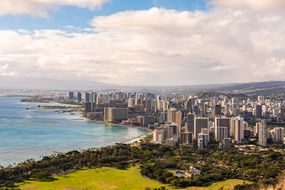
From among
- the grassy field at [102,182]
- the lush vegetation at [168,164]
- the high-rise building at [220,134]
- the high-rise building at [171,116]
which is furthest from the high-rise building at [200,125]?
the grassy field at [102,182]

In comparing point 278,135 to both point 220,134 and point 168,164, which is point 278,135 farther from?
point 168,164

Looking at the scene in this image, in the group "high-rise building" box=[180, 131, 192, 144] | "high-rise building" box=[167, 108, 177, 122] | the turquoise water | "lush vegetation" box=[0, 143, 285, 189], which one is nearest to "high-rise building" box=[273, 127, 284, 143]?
"lush vegetation" box=[0, 143, 285, 189]

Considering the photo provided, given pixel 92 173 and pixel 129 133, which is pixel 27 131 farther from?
pixel 92 173

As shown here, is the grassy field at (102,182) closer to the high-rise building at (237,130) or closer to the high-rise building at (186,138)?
the high-rise building at (186,138)

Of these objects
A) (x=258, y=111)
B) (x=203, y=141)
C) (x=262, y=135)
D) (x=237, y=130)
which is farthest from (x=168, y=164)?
(x=258, y=111)

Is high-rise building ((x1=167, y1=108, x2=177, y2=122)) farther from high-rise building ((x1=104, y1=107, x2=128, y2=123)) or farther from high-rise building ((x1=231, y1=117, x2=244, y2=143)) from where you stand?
high-rise building ((x1=231, y1=117, x2=244, y2=143))

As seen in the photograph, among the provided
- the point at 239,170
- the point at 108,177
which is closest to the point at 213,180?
the point at 239,170
